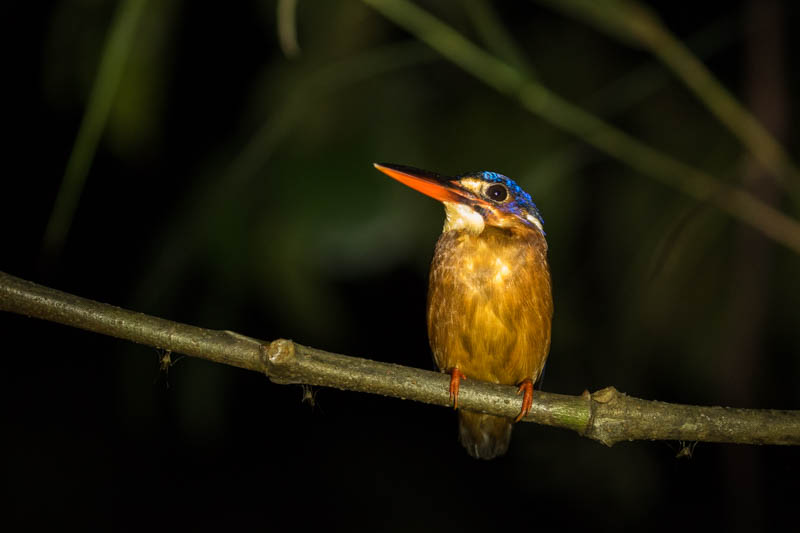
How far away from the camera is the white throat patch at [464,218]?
1.94 meters

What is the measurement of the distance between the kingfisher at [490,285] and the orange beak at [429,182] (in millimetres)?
10

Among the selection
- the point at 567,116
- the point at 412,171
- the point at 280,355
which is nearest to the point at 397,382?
the point at 280,355

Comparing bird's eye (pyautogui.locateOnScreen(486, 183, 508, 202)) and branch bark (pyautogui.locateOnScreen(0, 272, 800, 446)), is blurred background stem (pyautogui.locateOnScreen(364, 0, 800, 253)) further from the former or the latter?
branch bark (pyautogui.locateOnScreen(0, 272, 800, 446))

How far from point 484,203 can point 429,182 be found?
12.7 inches

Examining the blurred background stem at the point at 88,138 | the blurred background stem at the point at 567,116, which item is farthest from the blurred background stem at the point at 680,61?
the blurred background stem at the point at 88,138

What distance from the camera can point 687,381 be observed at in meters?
3.36

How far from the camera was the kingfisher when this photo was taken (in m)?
1.96

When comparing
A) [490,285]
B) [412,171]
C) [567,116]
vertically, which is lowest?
[490,285]

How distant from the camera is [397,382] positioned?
1304 millimetres

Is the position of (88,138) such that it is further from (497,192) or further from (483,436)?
(483,436)

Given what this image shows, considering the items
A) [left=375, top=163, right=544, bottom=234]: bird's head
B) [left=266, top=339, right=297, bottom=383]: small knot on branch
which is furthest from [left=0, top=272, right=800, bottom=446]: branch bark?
[left=375, top=163, right=544, bottom=234]: bird's head

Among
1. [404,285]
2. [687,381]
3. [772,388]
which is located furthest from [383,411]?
[772,388]

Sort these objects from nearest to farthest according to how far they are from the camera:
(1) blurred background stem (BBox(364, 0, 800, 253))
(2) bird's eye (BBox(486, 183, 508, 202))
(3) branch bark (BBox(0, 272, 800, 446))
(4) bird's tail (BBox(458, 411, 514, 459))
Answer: (3) branch bark (BBox(0, 272, 800, 446)), (1) blurred background stem (BBox(364, 0, 800, 253)), (2) bird's eye (BBox(486, 183, 508, 202)), (4) bird's tail (BBox(458, 411, 514, 459))

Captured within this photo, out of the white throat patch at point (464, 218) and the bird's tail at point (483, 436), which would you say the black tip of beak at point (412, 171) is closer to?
the white throat patch at point (464, 218)
